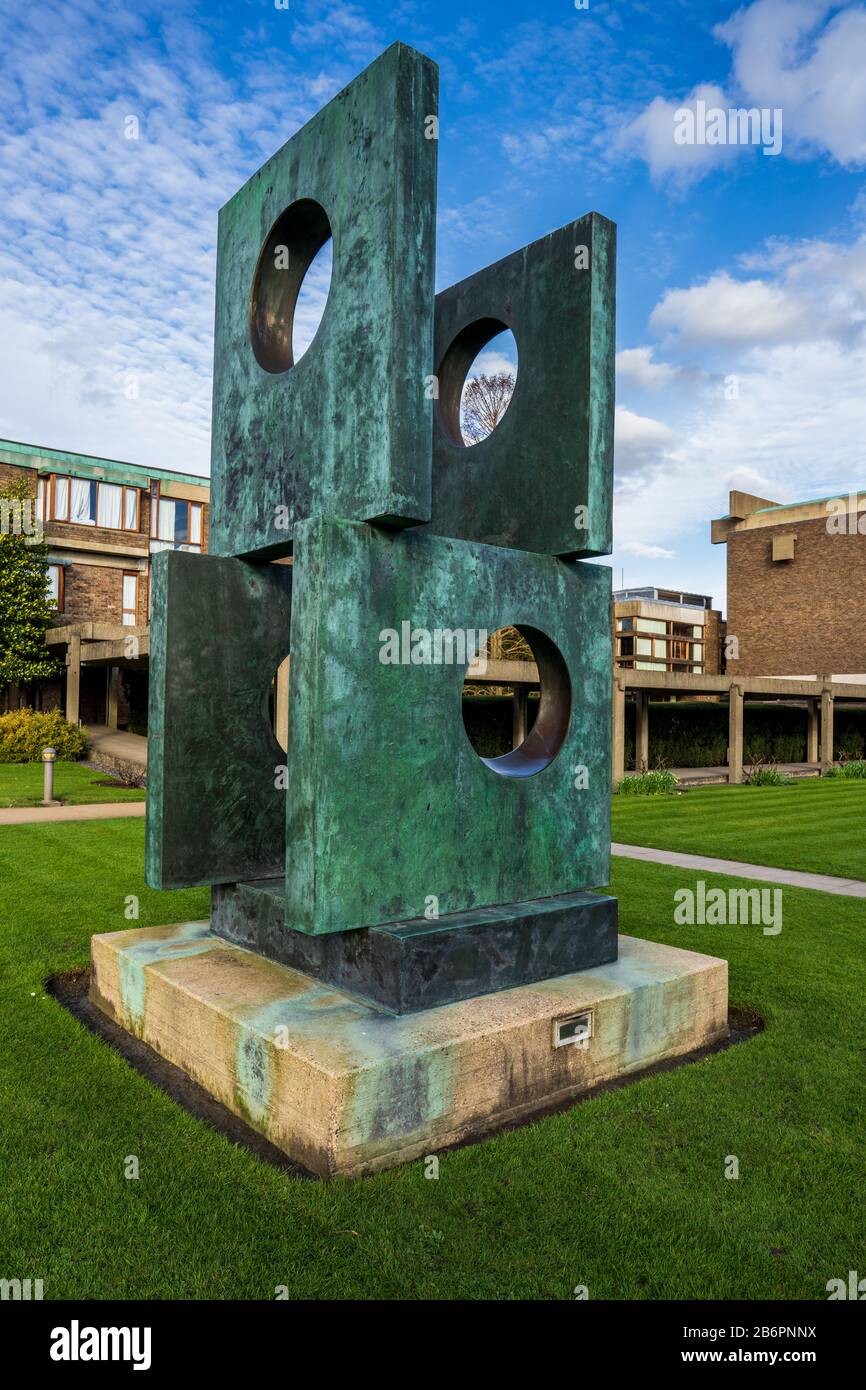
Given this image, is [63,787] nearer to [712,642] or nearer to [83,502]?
[83,502]

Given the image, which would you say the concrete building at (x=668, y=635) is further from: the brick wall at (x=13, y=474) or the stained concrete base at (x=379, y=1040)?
the stained concrete base at (x=379, y=1040)

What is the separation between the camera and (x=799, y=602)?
3809cm

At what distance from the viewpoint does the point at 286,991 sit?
4445 mm

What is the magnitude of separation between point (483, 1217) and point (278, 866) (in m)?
2.67

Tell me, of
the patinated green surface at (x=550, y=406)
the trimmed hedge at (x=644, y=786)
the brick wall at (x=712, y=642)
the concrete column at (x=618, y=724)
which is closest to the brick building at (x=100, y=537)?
the concrete column at (x=618, y=724)

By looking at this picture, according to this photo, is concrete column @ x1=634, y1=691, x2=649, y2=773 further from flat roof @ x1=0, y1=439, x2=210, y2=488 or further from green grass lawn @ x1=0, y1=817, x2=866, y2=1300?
green grass lawn @ x1=0, y1=817, x2=866, y2=1300

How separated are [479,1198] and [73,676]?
21.1m

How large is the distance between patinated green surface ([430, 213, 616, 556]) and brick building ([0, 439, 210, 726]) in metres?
22.0

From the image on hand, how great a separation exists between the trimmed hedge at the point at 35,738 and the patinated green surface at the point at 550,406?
17.8 m

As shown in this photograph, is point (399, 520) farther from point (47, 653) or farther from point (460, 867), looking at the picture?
point (47, 653)

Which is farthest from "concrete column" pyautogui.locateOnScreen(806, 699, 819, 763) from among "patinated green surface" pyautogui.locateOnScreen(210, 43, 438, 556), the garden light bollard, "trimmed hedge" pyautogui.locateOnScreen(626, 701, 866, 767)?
"patinated green surface" pyautogui.locateOnScreen(210, 43, 438, 556)

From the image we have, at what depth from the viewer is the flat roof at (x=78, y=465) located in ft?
87.6

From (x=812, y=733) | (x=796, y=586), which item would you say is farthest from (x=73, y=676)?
(x=796, y=586)
